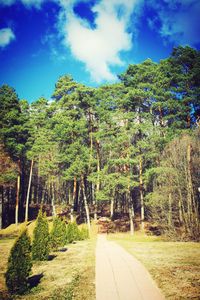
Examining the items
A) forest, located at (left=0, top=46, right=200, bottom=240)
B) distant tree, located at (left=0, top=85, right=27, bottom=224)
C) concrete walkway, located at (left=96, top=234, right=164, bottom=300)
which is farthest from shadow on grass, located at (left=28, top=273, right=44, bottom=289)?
distant tree, located at (left=0, top=85, right=27, bottom=224)

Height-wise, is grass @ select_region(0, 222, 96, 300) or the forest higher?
the forest

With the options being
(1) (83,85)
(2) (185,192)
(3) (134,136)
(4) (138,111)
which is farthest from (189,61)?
(2) (185,192)

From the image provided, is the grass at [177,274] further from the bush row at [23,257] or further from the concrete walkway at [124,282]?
the bush row at [23,257]

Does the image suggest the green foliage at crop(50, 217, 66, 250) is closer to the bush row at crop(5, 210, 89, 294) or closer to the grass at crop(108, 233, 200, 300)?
the bush row at crop(5, 210, 89, 294)

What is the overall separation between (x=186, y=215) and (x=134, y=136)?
11.1 meters

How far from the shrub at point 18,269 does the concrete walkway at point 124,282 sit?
2.29 m

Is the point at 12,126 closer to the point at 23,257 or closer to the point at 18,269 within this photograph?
the point at 23,257

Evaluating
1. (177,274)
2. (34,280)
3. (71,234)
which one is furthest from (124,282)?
(71,234)

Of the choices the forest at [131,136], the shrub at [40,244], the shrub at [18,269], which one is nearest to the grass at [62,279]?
the shrub at [18,269]

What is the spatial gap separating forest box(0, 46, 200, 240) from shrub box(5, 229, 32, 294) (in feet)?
42.4

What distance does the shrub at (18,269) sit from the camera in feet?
20.0

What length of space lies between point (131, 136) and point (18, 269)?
60.6 ft

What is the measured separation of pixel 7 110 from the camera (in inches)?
1085

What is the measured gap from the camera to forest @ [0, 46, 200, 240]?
17.1 metres
